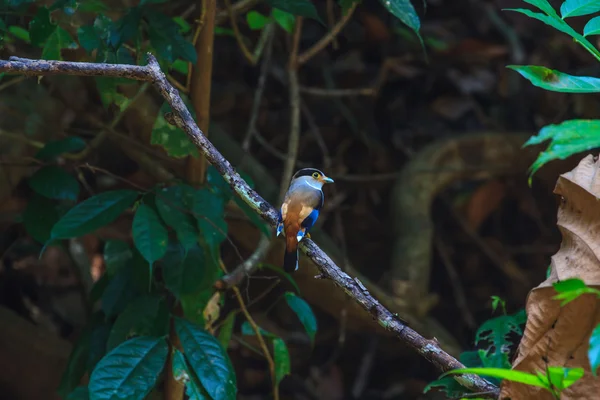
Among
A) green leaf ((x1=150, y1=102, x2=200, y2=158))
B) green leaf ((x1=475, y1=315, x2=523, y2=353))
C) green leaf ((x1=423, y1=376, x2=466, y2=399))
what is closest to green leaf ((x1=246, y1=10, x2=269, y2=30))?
green leaf ((x1=150, y1=102, x2=200, y2=158))

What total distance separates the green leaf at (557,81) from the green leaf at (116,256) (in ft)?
4.30

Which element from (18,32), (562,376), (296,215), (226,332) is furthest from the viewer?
(18,32)

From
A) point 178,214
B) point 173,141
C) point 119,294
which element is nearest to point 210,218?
point 178,214

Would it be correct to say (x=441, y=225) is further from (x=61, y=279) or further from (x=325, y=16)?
(x=61, y=279)

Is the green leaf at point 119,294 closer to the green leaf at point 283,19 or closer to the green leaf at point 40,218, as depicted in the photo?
the green leaf at point 40,218

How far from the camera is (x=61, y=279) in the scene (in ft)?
12.3

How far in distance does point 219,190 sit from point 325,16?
1.74 metres

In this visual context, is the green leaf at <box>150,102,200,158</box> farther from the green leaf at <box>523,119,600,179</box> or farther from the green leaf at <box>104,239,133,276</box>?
the green leaf at <box>523,119,600,179</box>

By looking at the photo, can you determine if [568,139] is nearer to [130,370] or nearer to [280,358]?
[130,370]

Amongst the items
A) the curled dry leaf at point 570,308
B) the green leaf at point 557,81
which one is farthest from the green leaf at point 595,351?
the green leaf at point 557,81

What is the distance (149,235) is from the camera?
68.0 inches

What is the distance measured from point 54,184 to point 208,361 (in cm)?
64

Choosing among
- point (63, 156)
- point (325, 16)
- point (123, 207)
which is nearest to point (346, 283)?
point (123, 207)

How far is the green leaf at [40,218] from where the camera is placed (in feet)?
6.48
